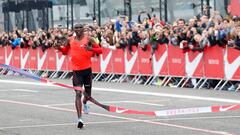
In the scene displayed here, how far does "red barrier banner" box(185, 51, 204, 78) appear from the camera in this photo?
24395 mm

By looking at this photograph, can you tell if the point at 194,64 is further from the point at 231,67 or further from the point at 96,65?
the point at 96,65

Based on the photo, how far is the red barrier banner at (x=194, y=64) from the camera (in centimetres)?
2440

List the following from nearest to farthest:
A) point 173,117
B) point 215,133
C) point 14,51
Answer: point 215,133, point 173,117, point 14,51

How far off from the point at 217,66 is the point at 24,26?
886 inches

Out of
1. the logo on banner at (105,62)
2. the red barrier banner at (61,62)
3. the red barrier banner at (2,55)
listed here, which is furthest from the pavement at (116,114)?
the red barrier banner at (2,55)

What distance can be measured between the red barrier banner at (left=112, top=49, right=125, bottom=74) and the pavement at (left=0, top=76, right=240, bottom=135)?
96.4 inches

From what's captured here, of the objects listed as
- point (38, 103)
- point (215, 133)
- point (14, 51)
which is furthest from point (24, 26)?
point (215, 133)

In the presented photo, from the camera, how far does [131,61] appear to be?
28000 millimetres

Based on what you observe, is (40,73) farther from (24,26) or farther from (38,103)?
(38,103)

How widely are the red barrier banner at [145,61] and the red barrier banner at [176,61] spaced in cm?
123

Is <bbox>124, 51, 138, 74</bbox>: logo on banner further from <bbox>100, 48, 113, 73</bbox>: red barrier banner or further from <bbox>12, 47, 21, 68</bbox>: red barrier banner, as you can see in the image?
<bbox>12, 47, 21, 68</bbox>: red barrier banner

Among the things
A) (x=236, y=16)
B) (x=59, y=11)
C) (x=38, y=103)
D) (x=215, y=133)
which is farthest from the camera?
(x=59, y=11)

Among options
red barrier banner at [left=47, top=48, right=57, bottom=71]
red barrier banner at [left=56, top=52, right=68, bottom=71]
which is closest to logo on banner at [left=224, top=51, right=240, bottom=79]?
red barrier banner at [left=56, top=52, right=68, bottom=71]

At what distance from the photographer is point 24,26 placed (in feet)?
146
